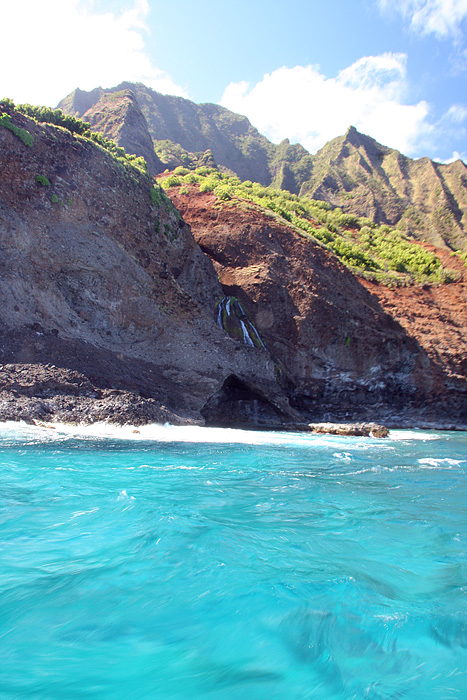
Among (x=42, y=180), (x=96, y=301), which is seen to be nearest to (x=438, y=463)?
(x=96, y=301)

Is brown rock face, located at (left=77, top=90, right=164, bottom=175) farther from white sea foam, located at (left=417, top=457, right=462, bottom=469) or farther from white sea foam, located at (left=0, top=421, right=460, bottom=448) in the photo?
white sea foam, located at (left=417, top=457, right=462, bottom=469)

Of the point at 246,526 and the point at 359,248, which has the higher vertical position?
the point at 359,248

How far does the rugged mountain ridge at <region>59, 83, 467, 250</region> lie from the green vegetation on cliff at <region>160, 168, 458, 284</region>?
17.7m

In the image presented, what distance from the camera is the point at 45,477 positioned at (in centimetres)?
657

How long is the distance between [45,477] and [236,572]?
3957mm

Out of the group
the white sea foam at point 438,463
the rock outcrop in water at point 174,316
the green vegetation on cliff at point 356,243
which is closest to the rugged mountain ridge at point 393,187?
the green vegetation on cliff at point 356,243

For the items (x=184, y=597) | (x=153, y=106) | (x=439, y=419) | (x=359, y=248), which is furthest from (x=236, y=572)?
(x=153, y=106)

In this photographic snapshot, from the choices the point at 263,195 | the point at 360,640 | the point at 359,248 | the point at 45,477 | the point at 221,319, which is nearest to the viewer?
the point at 360,640

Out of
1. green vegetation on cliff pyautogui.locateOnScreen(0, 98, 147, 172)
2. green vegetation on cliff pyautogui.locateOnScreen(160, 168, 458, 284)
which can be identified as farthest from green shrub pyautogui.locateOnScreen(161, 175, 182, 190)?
green vegetation on cliff pyautogui.locateOnScreen(0, 98, 147, 172)

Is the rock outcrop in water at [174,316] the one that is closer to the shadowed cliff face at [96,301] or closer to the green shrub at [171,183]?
the shadowed cliff face at [96,301]

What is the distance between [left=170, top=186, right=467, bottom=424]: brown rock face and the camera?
25.2 m

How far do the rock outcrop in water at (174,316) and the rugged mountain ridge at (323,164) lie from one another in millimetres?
29554

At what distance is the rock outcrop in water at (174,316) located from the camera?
53.2ft

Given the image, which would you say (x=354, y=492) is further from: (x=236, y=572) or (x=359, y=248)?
(x=359, y=248)
